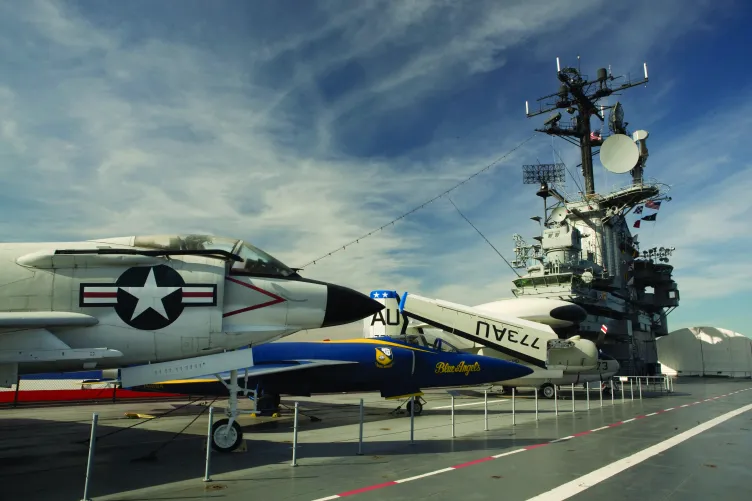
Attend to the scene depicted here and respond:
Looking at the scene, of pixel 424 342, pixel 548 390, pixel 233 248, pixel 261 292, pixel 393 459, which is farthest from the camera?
pixel 548 390

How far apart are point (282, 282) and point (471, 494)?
487 centimetres

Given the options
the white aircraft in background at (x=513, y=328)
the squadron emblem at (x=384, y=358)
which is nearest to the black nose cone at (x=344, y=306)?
the squadron emblem at (x=384, y=358)

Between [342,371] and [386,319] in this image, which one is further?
[386,319]

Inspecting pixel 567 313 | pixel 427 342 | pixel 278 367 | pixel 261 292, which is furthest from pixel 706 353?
pixel 261 292

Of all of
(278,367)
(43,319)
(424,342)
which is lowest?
(278,367)

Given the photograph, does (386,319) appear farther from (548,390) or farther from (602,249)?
(602,249)

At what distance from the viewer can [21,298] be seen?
25.2 feet

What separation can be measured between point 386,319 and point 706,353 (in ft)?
194

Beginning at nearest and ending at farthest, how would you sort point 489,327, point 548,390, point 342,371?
point 342,371
point 489,327
point 548,390

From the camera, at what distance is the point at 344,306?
30.2 feet

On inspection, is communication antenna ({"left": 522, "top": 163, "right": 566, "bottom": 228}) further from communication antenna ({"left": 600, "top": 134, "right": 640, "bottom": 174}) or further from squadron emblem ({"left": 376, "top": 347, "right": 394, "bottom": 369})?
squadron emblem ({"left": 376, "top": 347, "right": 394, "bottom": 369})

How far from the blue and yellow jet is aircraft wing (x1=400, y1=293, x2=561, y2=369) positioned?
4542 millimetres

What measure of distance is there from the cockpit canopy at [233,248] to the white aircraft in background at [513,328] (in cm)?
1122

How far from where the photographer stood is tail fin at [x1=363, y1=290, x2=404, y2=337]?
867 inches
